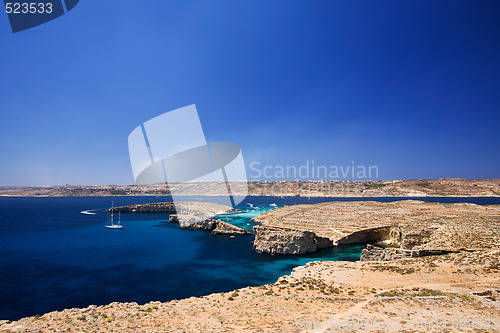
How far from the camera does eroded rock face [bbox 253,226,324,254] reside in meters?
33.9

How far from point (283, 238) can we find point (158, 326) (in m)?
25.2

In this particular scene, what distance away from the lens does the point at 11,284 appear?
2298cm

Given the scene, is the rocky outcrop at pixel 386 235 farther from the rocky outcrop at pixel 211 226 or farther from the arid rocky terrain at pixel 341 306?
the rocky outcrop at pixel 211 226

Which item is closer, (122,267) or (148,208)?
(122,267)

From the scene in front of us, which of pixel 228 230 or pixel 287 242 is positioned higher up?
pixel 287 242

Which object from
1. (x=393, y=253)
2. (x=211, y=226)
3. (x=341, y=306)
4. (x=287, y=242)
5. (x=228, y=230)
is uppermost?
(x=341, y=306)

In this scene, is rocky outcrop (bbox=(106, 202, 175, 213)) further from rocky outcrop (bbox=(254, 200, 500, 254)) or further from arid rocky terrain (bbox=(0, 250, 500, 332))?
arid rocky terrain (bbox=(0, 250, 500, 332))

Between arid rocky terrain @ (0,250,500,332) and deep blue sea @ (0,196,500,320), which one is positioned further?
deep blue sea @ (0,196,500,320)

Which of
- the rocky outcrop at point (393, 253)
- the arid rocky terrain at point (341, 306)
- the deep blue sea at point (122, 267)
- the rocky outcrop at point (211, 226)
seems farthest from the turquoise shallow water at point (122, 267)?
the arid rocky terrain at point (341, 306)

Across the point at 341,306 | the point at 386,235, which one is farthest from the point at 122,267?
the point at 386,235

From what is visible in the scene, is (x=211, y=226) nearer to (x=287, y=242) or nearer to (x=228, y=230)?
(x=228, y=230)

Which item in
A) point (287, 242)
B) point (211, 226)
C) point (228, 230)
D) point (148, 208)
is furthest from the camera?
point (148, 208)

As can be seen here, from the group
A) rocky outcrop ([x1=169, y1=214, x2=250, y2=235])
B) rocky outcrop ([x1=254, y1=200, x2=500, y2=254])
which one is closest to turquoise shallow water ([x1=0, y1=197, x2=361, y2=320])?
rocky outcrop ([x1=254, y1=200, x2=500, y2=254])

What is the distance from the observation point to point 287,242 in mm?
33969
